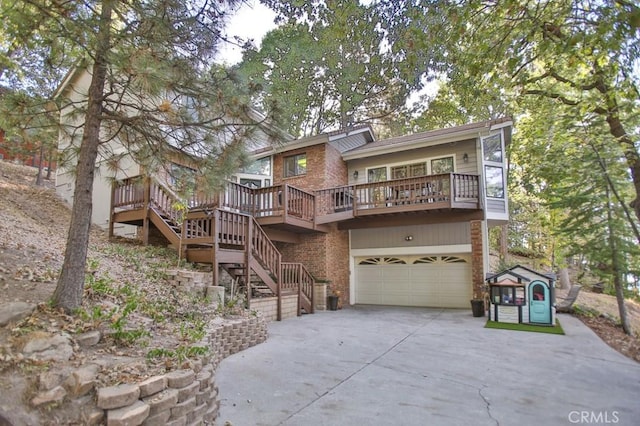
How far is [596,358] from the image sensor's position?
19.8 feet

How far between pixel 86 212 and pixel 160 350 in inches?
67.3

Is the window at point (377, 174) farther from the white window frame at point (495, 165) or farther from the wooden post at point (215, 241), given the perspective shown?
the wooden post at point (215, 241)

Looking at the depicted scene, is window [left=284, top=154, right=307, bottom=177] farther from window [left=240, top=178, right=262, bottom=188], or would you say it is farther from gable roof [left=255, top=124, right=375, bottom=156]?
window [left=240, top=178, right=262, bottom=188]

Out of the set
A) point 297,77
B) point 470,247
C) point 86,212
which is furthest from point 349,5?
point 297,77

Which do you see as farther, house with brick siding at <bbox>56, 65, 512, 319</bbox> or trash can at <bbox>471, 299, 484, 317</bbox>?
trash can at <bbox>471, 299, 484, 317</bbox>

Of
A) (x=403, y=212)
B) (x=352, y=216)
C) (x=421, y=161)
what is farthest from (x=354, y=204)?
(x=421, y=161)

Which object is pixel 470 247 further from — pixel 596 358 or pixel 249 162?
pixel 249 162

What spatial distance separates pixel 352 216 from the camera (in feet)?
38.8

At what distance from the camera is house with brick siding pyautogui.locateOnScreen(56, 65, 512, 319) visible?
30.6 ft

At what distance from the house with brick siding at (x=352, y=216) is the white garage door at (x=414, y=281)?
3 cm

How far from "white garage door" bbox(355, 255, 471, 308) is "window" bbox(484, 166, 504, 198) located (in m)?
2.22

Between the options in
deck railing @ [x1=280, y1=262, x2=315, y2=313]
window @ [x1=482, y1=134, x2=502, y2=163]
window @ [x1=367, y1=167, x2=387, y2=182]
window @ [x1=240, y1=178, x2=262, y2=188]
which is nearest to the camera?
deck railing @ [x1=280, y1=262, x2=315, y2=313]

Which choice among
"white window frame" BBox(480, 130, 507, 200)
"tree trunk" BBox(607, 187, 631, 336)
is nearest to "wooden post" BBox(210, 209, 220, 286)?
"white window frame" BBox(480, 130, 507, 200)

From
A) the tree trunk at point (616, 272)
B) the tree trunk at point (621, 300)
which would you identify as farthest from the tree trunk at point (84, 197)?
the tree trunk at point (621, 300)
